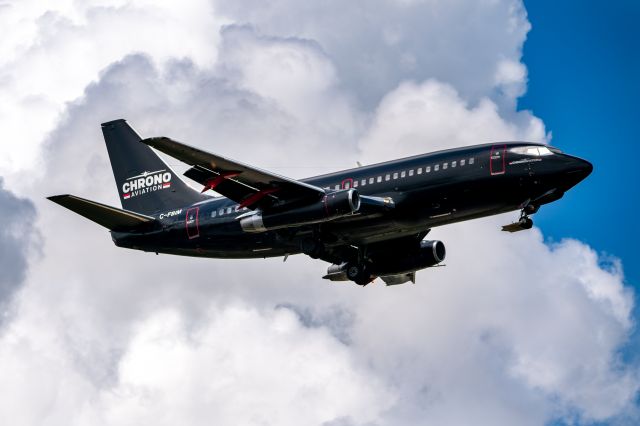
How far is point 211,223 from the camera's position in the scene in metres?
74.2

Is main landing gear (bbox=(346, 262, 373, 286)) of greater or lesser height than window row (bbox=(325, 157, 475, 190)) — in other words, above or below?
below

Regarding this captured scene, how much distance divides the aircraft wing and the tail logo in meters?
10.8

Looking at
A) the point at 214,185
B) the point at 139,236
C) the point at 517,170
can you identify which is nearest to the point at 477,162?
the point at 517,170

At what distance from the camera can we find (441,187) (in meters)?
67.3

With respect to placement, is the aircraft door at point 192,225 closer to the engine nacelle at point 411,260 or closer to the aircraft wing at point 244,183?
the aircraft wing at point 244,183

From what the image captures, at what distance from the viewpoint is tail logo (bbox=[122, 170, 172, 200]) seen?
264ft

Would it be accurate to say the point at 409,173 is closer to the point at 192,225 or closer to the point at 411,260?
the point at 411,260

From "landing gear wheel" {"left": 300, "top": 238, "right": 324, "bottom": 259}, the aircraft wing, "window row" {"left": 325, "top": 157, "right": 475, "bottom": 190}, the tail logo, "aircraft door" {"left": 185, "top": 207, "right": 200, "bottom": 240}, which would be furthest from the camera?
the tail logo

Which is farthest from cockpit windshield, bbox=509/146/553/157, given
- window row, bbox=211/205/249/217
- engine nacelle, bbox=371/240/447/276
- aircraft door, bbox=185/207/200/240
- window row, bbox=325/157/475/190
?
aircraft door, bbox=185/207/200/240

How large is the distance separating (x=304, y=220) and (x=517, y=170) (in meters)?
11.8

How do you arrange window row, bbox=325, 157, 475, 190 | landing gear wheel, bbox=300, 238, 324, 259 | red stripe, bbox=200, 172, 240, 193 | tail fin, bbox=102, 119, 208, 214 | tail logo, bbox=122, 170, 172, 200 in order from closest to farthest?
1. window row, bbox=325, 157, 475, 190
2. red stripe, bbox=200, 172, 240, 193
3. landing gear wheel, bbox=300, 238, 324, 259
4. tail fin, bbox=102, 119, 208, 214
5. tail logo, bbox=122, 170, 172, 200

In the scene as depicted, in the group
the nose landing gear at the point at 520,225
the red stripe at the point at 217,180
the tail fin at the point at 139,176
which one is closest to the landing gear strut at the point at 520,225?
the nose landing gear at the point at 520,225

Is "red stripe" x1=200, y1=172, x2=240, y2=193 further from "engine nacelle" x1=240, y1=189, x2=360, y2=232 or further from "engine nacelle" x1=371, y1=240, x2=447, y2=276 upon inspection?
"engine nacelle" x1=371, y1=240, x2=447, y2=276

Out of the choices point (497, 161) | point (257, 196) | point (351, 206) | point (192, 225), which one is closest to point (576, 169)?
point (497, 161)
